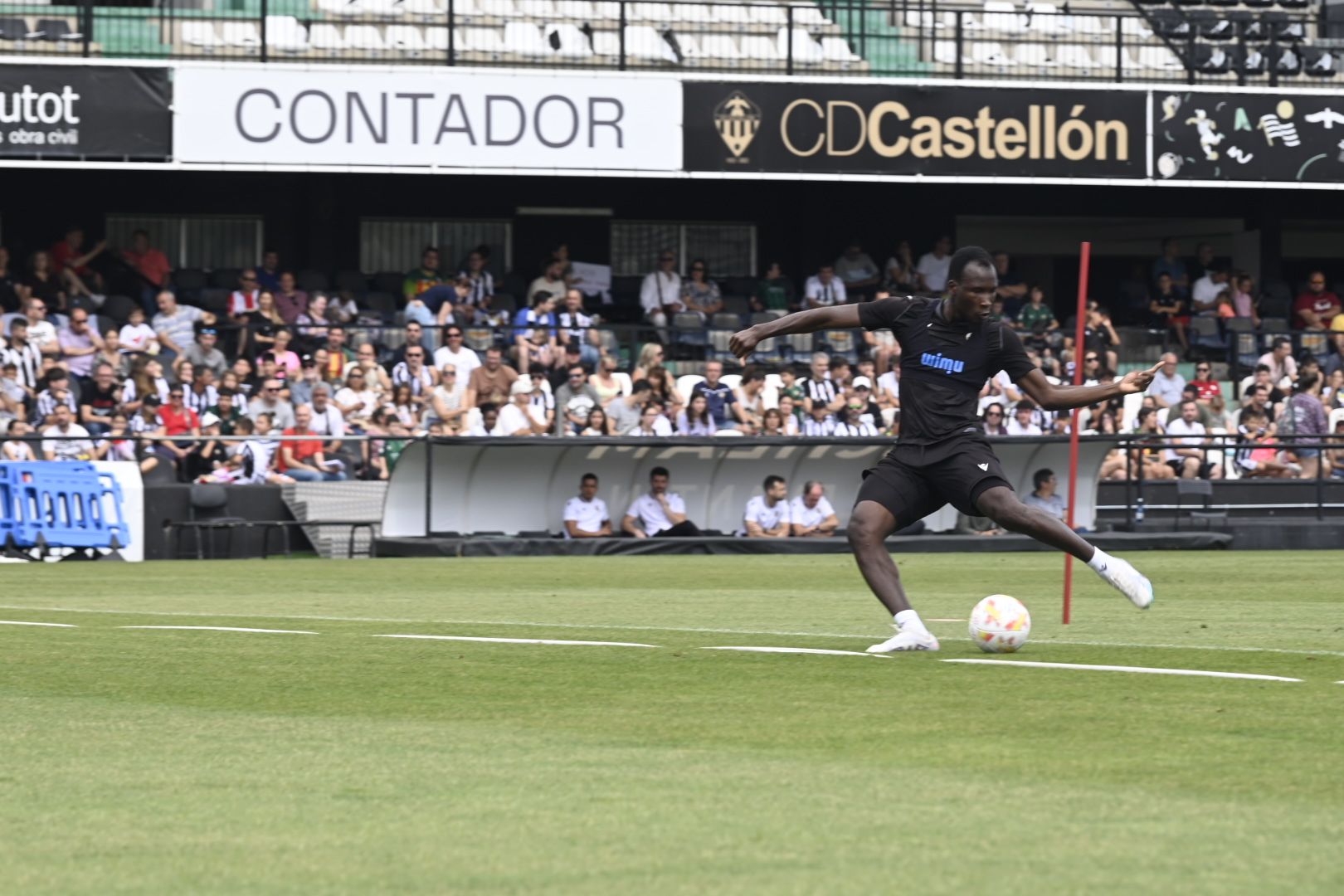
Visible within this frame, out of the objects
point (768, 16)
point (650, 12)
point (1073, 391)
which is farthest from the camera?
point (768, 16)

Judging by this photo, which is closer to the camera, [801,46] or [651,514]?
[651,514]

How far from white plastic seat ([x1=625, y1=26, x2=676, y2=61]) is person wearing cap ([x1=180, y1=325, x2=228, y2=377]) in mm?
8227

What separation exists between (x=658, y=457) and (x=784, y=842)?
780 inches

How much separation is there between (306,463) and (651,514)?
13.1ft

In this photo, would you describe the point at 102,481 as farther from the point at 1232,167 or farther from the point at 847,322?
the point at 1232,167

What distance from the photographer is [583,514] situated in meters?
24.8

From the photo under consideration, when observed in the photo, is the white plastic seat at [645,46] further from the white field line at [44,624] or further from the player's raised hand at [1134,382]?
the player's raised hand at [1134,382]

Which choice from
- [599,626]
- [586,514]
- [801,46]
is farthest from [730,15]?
[599,626]

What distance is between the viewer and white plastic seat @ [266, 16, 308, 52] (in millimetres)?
30656

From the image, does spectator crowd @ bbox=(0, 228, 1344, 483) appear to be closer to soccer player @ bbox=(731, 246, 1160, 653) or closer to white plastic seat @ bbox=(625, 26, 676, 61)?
white plastic seat @ bbox=(625, 26, 676, 61)

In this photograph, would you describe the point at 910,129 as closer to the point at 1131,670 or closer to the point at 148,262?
the point at 148,262

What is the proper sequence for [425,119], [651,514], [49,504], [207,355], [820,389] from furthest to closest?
[425,119], [820,389], [207,355], [651,514], [49,504]

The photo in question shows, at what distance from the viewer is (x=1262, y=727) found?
7.23m

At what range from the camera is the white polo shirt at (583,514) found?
974 inches
